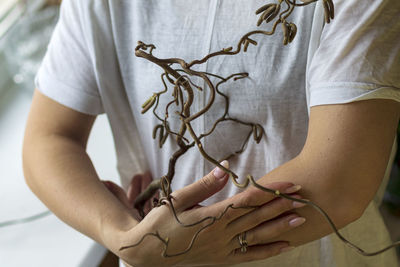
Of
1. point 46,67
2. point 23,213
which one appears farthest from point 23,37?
point 46,67

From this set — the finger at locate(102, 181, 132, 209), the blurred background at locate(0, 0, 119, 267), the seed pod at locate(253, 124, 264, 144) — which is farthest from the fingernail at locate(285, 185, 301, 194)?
the blurred background at locate(0, 0, 119, 267)

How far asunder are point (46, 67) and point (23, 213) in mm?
375

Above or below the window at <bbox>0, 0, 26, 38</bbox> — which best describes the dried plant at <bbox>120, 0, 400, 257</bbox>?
above

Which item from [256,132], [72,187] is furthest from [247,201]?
[72,187]

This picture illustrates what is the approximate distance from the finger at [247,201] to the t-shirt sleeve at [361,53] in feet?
0.29

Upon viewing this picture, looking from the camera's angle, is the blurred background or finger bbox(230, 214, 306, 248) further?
the blurred background

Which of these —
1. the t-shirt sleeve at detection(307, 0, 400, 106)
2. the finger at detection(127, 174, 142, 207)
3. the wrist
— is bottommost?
the finger at detection(127, 174, 142, 207)

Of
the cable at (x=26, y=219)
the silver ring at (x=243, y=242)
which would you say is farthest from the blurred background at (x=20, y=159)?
the silver ring at (x=243, y=242)

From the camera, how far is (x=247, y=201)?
1.67 ft

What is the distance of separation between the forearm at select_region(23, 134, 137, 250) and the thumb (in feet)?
0.32

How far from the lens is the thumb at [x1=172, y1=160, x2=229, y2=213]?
51 centimetres

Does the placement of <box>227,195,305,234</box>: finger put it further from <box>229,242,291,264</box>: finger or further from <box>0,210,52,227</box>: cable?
<box>0,210,52,227</box>: cable

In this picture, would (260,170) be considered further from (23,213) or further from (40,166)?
(23,213)

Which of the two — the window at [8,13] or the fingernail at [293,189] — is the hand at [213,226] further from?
the window at [8,13]
